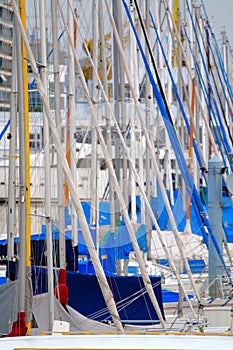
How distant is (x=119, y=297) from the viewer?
47.0ft

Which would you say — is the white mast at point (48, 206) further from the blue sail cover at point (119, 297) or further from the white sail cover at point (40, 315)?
the blue sail cover at point (119, 297)

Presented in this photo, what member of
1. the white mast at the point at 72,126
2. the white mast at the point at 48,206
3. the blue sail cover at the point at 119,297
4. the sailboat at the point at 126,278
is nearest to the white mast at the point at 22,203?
the sailboat at the point at 126,278

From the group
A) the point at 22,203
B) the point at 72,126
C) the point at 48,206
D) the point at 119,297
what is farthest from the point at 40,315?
the point at 72,126

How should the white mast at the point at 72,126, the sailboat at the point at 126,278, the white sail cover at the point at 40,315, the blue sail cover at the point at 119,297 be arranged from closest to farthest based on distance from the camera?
the sailboat at the point at 126,278
the white sail cover at the point at 40,315
the blue sail cover at the point at 119,297
the white mast at the point at 72,126

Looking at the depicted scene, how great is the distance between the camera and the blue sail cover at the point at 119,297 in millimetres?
13758

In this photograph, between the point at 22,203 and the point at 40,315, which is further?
the point at 40,315

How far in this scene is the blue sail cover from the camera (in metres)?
13.8

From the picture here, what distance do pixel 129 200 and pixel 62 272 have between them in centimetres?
404

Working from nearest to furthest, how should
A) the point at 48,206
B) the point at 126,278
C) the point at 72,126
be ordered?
1. the point at 48,206
2. the point at 126,278
3. the point at 72,126

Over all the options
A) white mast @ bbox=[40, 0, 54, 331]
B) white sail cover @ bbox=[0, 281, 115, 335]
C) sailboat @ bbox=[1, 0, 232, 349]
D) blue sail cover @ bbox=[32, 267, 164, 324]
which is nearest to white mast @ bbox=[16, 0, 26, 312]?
sailboat @ bbox=[1, 0, 232, 349]

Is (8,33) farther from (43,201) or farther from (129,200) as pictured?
(43,201)

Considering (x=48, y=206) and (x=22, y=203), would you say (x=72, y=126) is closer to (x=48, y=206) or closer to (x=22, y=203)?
(x=48, y=206)

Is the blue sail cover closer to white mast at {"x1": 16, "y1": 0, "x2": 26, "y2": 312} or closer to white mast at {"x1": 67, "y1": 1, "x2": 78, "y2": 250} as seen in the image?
white mast at {"x1": 67, "y1": 1, "x2": 78, "y2": 250}

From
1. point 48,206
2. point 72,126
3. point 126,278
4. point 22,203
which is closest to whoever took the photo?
point 22,203
